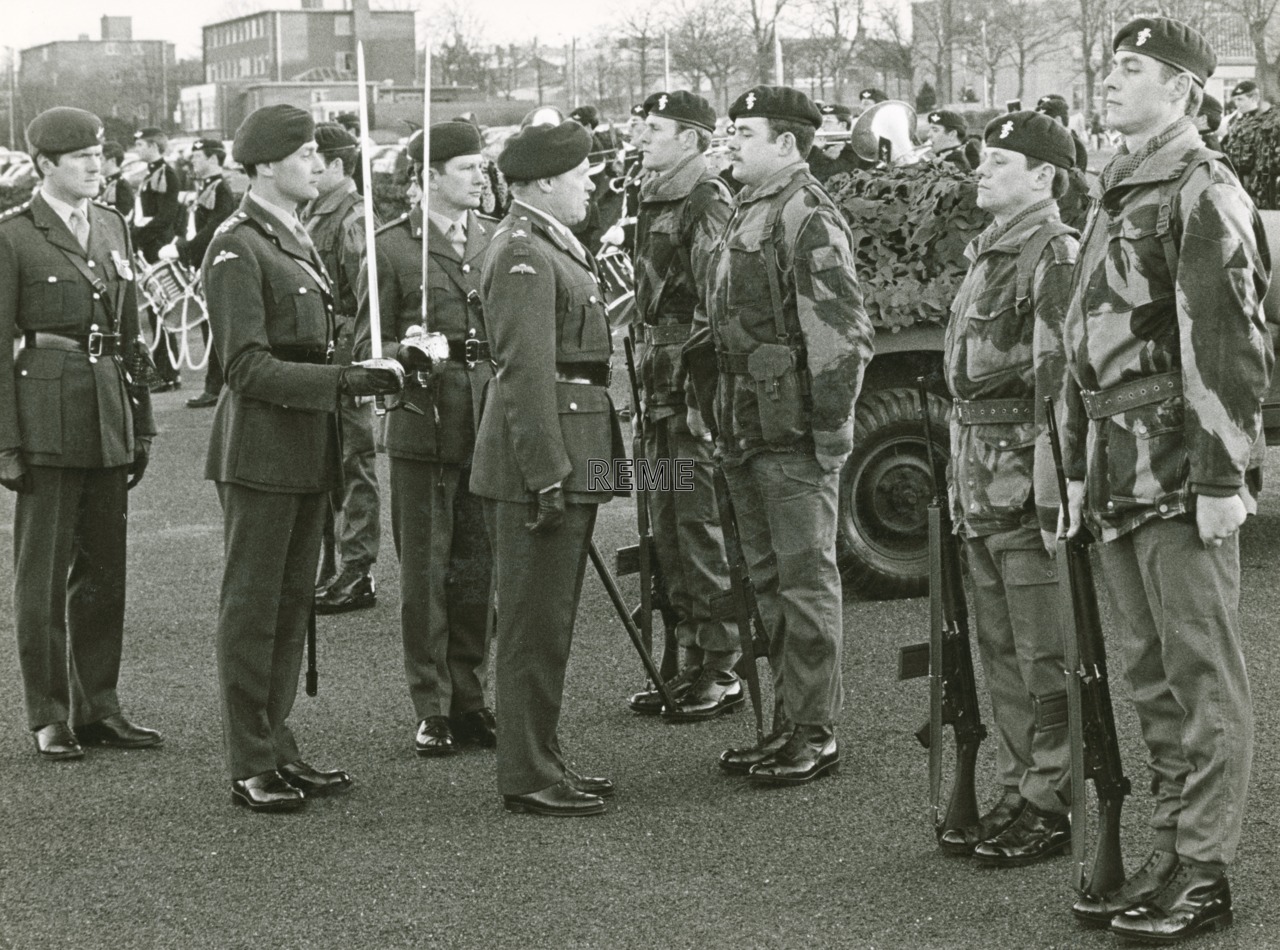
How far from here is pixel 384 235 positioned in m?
6.70

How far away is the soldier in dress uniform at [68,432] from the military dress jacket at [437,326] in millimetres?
872

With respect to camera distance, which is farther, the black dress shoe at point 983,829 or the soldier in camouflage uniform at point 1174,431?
the black dress shoe at point 983,829

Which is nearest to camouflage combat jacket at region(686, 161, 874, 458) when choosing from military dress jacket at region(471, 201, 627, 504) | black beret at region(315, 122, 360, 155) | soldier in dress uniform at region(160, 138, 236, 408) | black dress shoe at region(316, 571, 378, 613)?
military dress jacket at region(471, 201, 627, 504)

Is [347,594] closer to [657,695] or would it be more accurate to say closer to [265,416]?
[657,695]

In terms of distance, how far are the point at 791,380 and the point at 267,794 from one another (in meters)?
1.99

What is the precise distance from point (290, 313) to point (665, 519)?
6.24ft

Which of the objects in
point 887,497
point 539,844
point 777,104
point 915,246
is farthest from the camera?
point 887,497

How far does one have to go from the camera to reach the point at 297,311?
548 cm

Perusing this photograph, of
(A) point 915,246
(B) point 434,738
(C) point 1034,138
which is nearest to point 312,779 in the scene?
(B) point 434,738

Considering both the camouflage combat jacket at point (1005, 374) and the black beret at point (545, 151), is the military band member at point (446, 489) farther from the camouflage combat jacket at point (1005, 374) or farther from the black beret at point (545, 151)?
the camouflage combat jacket at point (1005, 374)

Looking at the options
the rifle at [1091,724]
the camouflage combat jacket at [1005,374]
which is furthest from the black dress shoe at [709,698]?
the rifle at [1091,724]

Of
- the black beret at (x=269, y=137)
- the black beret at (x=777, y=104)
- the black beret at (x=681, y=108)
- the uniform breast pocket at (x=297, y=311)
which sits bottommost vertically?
the uniform breast pocket at (x=297, y=311)

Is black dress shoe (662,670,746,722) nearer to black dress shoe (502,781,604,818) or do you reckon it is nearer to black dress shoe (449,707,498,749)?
black dress shoe (449,707,498,749)

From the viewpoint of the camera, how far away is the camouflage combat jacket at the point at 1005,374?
186 inches
